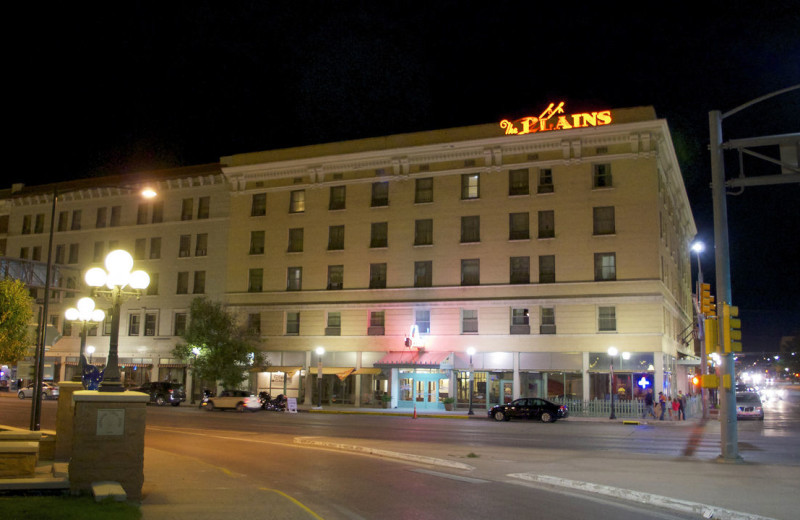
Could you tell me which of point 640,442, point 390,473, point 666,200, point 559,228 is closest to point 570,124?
point 559,228

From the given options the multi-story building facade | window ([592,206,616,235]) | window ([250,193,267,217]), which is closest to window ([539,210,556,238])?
the multi-story building facade

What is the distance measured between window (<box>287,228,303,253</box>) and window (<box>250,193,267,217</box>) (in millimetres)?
3084

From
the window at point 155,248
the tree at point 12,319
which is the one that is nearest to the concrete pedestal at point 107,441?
the tree at point 12,319

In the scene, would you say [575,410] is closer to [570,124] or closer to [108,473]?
[570,124]

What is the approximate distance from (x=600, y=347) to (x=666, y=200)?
13799 millimetres

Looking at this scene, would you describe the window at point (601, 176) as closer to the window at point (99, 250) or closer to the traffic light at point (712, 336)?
the traffic light at point (712, 336)

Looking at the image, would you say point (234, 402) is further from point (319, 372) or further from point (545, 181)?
point (545, 181)

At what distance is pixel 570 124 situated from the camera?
150 ft

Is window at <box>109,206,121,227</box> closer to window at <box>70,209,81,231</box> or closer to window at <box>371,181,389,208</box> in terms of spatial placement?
window at <box>70,209,81,231</box>

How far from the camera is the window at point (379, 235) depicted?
5132cm

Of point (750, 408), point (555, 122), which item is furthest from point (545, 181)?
point (750, 408)

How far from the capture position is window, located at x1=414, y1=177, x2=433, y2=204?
50438 millimetres

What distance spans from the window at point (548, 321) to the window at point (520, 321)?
90 cm

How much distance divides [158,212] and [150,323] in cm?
947
